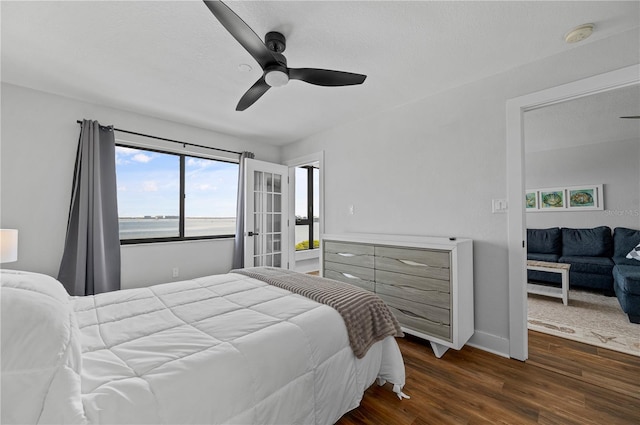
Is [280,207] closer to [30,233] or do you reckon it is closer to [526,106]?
[30,233]

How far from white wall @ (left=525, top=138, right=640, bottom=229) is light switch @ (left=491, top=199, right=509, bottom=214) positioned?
3.66 meters

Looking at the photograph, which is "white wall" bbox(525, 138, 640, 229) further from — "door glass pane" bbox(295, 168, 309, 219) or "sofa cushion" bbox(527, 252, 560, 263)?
"door glass pane" bbox(295, 168, 309, 219)

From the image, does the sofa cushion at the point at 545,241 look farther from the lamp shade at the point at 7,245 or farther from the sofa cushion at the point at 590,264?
the lamp shade at the point at 7,245

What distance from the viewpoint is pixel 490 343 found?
2.33m

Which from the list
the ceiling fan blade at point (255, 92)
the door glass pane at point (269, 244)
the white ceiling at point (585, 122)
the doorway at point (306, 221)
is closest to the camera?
the ceiling fan blade at point (255, 92)

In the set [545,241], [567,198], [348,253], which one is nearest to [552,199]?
[567,198]

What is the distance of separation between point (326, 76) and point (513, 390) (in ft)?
8.19

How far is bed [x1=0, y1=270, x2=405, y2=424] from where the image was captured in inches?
28.7

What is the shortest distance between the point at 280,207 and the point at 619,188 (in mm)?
Result: 5427

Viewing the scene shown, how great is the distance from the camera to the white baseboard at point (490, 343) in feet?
7.38

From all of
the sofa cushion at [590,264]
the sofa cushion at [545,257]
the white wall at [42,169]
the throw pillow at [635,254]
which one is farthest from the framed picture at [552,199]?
the white wall at [42,169]

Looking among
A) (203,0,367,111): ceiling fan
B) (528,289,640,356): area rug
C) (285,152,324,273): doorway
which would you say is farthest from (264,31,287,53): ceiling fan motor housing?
(285,152,324,273): doorway

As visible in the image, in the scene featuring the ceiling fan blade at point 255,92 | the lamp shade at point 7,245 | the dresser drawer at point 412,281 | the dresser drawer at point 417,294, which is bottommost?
the dresser drawer at point 417,294

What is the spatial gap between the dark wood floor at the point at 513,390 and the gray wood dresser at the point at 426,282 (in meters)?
0.22
